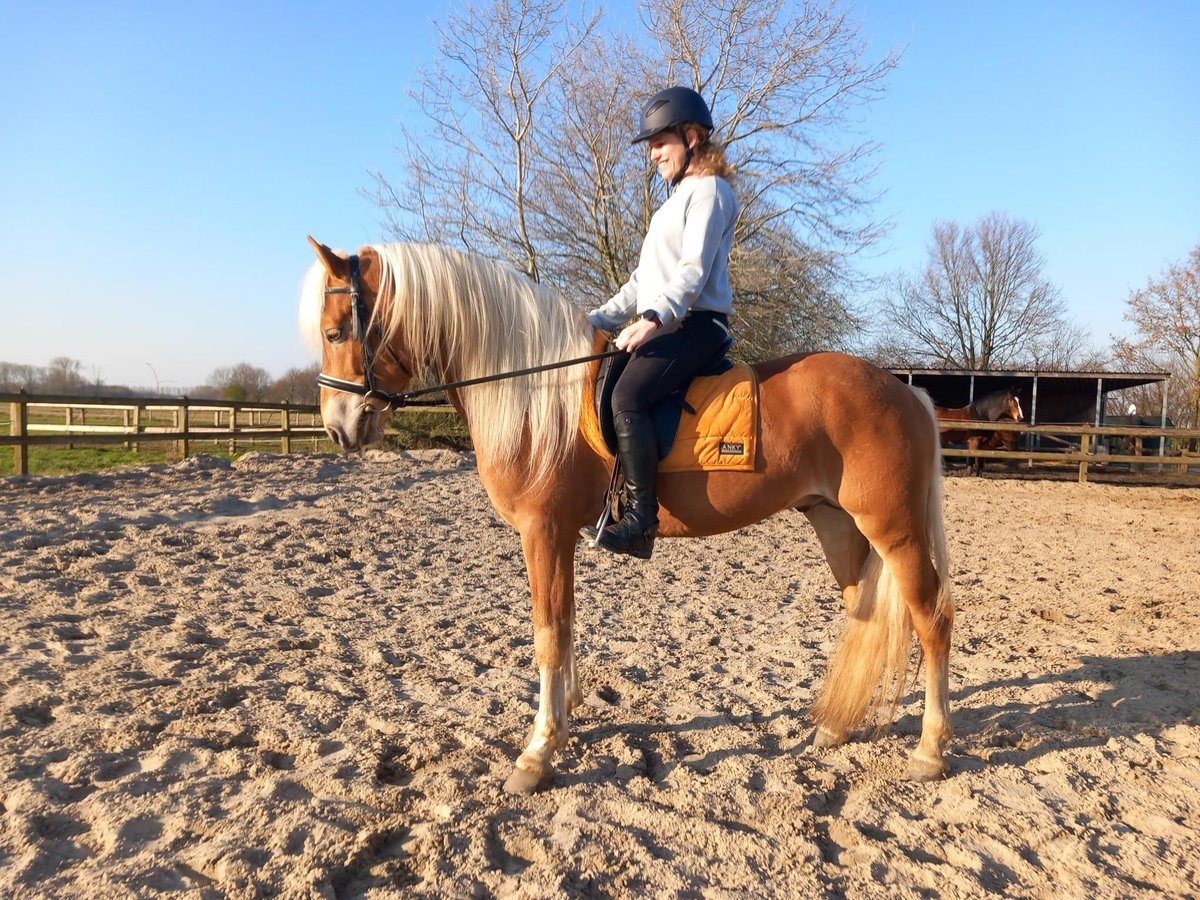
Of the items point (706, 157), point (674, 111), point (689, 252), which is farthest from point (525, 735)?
point (674, 111)

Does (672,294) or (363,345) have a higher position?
(672,294)

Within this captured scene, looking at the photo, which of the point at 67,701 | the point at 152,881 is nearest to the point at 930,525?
the point at 152,881

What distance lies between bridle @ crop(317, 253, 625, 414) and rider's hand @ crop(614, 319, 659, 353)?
0.49ft

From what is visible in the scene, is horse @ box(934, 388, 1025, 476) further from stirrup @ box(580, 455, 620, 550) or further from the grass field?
stirrup @ box(580, 455, 620, 550)

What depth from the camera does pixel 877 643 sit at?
3328 millimetres

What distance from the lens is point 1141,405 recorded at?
1385 inches

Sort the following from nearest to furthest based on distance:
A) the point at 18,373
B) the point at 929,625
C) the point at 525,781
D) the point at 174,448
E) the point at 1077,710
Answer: the point at 525,781 → the point at 929,625 → the point at 1077,710 → the point at 174,448 → the point at 18,373

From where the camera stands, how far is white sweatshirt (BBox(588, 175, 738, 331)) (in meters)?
2.84

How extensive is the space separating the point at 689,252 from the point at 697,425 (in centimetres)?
69

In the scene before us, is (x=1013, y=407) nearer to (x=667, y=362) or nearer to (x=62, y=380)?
(x=667, y=362)

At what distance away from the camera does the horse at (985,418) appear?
1649 centimetres

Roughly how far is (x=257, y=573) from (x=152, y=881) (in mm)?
4045

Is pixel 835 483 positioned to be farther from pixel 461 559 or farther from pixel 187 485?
pixel 187 485

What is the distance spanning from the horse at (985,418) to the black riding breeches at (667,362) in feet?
48.1
